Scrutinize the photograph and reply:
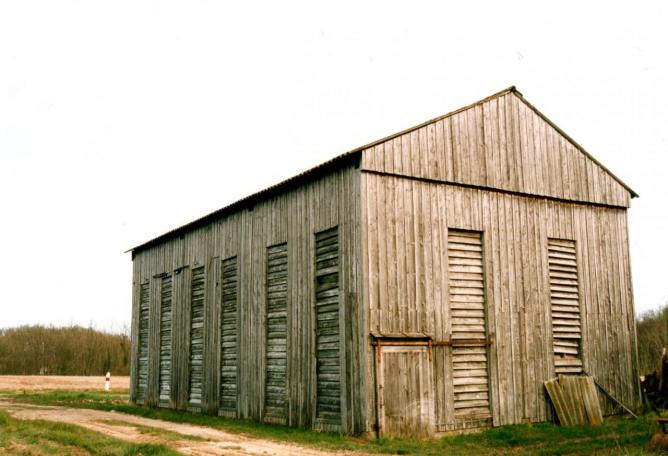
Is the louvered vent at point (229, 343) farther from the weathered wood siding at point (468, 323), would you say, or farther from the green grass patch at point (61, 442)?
the weathered wood siding at point (468, 323)

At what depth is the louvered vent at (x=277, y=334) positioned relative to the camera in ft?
60.2

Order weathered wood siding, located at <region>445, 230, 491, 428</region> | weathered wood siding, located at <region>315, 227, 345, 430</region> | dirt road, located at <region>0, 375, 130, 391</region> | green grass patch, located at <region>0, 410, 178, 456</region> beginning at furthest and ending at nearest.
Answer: dirt road, located at <region>0, 375, 130, 391</region> → weathered wood siding, located at <region>445, 230, 491, 428</region> → weathered wood siding, located at <region>315, 227, 345, 430</region> → green grass patch, located at <region>0, 410, 178, 456</region>

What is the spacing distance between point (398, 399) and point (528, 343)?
455 centimetres

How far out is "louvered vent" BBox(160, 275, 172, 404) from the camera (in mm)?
25375

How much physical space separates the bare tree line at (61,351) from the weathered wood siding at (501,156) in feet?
130

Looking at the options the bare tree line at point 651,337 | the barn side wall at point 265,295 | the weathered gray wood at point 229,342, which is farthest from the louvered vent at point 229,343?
the bare tree line at point 651,337

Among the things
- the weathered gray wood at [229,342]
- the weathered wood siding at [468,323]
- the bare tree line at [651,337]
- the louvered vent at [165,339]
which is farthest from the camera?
the bare tree line at [651,337]

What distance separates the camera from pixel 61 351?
163ft

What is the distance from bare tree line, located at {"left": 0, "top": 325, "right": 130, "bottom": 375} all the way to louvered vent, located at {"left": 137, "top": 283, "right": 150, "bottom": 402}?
79.2ft

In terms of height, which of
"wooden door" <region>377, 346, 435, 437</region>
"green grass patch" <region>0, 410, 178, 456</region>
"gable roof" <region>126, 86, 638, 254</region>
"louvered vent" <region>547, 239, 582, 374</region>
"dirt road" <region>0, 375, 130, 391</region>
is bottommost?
"dirt road" <region>0, 375, 130, 391</region>

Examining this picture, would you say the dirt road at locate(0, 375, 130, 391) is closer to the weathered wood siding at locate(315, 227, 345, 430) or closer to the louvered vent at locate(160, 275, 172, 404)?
the louvered vent at locate(160, 275, 172, 404)

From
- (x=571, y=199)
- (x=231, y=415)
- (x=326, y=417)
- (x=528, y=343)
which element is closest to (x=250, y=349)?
(x=231, y=415)

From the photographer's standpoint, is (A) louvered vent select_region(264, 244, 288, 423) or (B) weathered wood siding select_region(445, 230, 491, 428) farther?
(A) louvered vent select_region(264, 244, 288, 423)

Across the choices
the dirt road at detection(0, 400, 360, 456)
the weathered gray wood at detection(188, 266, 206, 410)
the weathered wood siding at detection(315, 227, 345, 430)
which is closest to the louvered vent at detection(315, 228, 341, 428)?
the weathered wood siding at detection(315, 227, 345, 430)
